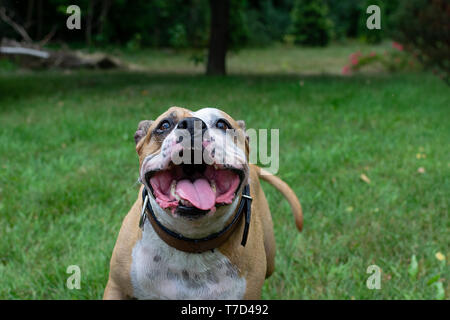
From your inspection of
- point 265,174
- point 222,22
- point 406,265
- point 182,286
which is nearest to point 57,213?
point 265,174

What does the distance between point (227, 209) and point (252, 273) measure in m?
0.45

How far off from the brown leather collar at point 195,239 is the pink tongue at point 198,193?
Result: 34 cm

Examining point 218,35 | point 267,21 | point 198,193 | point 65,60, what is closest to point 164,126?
point 198,193

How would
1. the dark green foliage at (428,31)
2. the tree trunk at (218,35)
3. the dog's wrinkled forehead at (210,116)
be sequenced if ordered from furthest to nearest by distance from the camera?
the dark green foliage at (428,31) < the tree trunk at (218,35) < the dog's wrinkled forehead at (210,116)

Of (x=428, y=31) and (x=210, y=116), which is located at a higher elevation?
(x=428, y=31)

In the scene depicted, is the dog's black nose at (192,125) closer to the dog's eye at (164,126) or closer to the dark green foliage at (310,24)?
the dog's eye at (164,126)

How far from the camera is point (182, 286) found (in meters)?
1.88

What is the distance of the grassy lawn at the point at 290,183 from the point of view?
9.21ft

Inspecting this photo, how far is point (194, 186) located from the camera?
147cm

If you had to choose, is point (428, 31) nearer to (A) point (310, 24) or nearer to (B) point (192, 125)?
(B) point (192, 125)

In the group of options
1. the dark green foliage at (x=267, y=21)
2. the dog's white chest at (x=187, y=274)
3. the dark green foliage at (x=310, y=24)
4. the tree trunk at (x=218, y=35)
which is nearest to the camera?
the dog's white chest at (x=187, y=274)

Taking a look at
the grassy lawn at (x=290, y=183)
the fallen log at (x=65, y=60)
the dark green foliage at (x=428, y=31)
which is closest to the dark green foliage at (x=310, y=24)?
the dark green foliage at (x=428, y=31)

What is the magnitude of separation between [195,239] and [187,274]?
21 cm

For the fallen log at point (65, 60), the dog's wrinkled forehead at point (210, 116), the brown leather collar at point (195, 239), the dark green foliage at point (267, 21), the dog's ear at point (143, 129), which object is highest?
the dark green foliage at point (267, 21)
